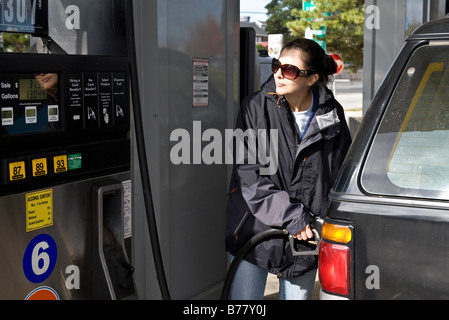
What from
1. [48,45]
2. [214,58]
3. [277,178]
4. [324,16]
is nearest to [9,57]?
[48,45]

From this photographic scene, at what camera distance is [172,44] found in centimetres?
343

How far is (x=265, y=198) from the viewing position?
112 inches

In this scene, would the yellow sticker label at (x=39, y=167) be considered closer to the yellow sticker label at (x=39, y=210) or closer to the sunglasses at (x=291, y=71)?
the yellow sticker label at (x=39, y=210)

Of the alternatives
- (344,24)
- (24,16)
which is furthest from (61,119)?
(344,24)

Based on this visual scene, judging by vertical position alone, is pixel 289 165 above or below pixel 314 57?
below

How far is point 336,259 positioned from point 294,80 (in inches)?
41.8

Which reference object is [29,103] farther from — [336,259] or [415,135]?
[415,135]

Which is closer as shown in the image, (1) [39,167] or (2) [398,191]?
(2) [398,191]

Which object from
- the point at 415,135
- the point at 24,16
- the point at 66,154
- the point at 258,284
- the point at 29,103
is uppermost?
the point at 24,16

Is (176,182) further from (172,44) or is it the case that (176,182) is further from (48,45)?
(48,45)

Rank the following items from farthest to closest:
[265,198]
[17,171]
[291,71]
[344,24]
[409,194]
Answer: [344,24] < [291,71] < [265,198] < [17,171] < [409,194]

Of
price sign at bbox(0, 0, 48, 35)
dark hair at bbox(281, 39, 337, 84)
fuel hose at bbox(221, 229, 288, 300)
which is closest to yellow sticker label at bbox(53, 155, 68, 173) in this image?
price sign at bbox(0, 0, 48, 35)

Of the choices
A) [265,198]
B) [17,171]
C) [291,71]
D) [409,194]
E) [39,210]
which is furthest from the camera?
[291,71]
